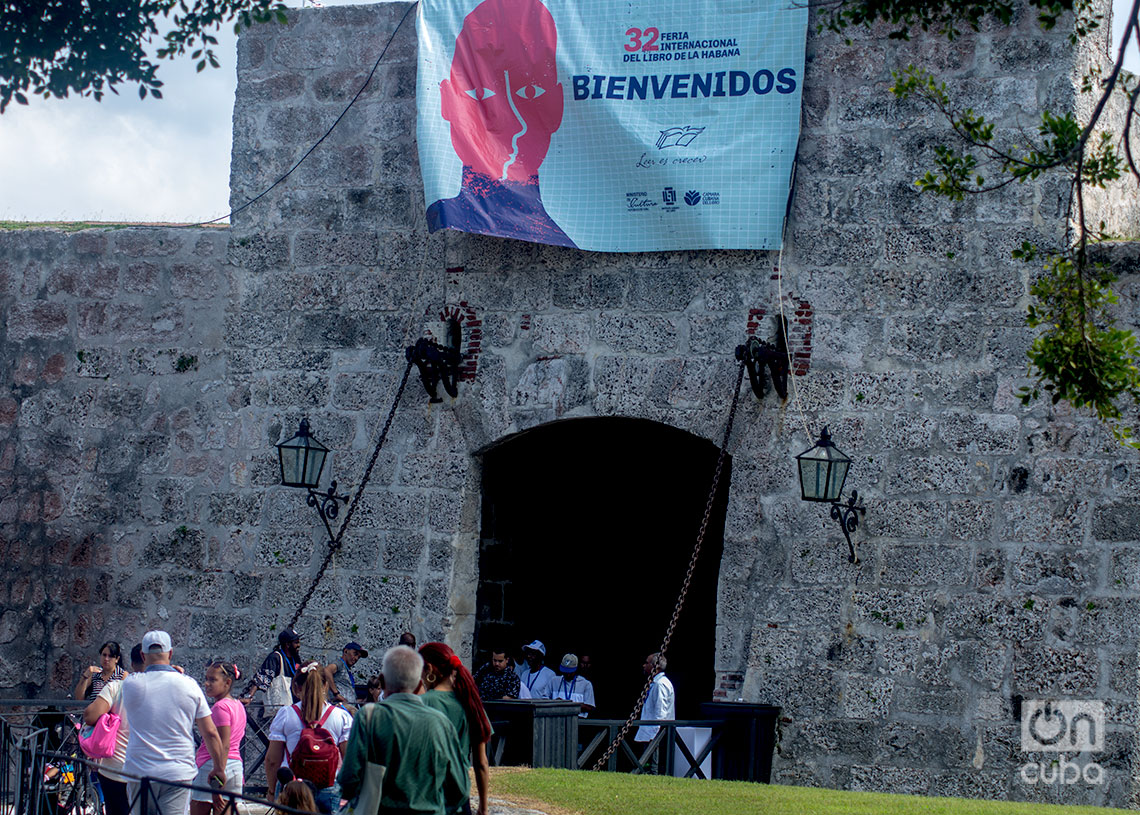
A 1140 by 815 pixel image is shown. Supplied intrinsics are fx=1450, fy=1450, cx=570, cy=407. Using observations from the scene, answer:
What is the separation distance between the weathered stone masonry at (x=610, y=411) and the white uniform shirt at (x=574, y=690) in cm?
97

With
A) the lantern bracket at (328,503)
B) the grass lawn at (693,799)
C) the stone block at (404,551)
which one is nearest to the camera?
the grass lawn at (693,799)

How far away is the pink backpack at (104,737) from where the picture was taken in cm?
684

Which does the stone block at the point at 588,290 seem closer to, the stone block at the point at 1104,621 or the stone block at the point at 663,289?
the stone block at the point at 663,289

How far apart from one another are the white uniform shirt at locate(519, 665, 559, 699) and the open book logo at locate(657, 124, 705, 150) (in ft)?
12.9

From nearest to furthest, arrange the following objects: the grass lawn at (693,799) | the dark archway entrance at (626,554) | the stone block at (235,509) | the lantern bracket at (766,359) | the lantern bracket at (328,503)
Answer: the grass lawn at (693,799) → the lantern bracket at (766,359) → the lantern bracket at (328,503) → the stone block at (235,509) → the dark archway entrance at (626,554)

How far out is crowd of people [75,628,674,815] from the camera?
4840mm

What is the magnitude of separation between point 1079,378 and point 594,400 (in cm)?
391

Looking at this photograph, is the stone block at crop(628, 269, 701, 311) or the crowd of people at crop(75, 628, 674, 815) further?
the stone block at crop(628, 269, 701, 311)

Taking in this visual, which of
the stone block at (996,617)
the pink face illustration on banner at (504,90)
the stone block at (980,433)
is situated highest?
the pink face illustration on banner at (504,90)

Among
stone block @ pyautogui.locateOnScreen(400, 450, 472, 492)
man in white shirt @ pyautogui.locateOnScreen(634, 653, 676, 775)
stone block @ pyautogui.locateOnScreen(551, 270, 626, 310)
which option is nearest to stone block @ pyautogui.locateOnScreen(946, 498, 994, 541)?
man in white shirt @ pyautogui.locateOnScreen(634, 653, 676, 775)

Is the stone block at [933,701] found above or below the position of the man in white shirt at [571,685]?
above

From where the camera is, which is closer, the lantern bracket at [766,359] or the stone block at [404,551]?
the lantern bracket at [766,359]

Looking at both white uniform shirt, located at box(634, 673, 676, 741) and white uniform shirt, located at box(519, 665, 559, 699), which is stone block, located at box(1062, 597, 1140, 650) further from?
white uniform shirt, located at box(519, 665, 559, 699)

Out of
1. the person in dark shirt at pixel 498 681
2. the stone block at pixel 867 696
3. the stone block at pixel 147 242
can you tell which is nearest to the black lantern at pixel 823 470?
the stone block at pixel 867 696
